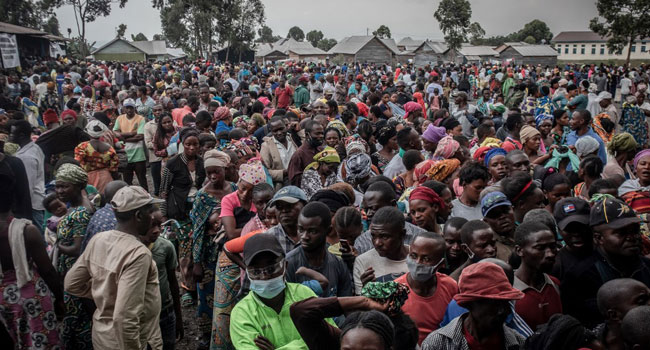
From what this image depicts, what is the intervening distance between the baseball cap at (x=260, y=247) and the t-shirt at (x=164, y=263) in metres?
1.55

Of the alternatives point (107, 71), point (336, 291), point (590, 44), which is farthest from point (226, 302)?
point (590, 44)

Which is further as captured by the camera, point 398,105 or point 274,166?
point 398,105

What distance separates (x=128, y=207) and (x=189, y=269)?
241cm

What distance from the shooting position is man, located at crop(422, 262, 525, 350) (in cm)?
267

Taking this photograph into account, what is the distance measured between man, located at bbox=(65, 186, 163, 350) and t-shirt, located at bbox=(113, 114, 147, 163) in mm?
5897

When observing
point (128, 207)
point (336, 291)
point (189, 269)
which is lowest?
point (189, 269)

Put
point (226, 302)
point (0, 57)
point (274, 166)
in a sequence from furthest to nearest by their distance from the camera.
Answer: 1. point (0, 57)
2. point (274, 166)
3. point (226, 302)

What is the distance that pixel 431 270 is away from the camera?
10.1 ft

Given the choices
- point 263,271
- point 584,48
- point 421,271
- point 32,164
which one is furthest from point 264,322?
point 584,48

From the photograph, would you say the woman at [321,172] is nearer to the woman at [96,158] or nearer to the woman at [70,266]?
the woman at [70,266]

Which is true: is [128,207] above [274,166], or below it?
above

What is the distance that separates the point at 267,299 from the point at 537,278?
5.77 feet

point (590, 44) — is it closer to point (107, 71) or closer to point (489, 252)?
point (107, 71)

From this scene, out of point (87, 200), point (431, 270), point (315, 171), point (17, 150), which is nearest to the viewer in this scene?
point (431, 270)
